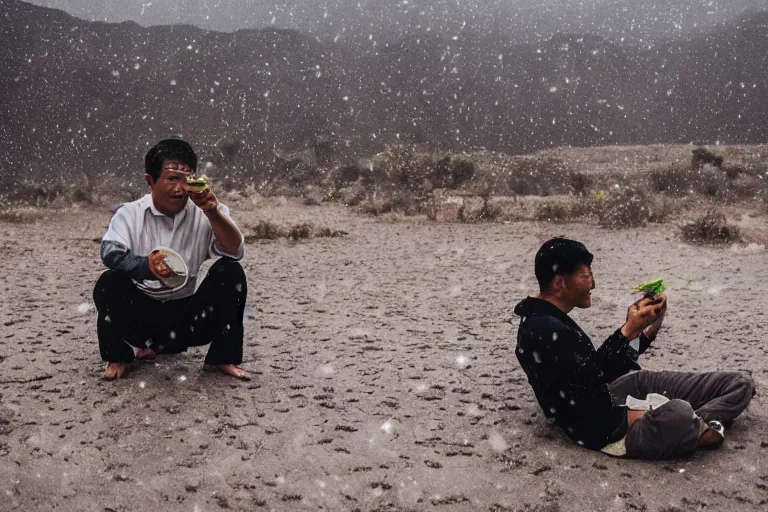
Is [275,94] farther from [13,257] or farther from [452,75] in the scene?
[13,257]

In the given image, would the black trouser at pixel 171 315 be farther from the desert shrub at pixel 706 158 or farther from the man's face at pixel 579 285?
the desert shrub at pixel 706 158

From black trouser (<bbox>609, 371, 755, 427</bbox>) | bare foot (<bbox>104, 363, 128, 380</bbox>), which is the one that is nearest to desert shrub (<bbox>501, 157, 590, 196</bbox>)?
black trouser (<bbox>609, 371, 755, 427</bbox>)

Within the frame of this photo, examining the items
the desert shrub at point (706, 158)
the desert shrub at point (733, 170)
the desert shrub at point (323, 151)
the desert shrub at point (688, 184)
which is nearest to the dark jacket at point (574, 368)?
the desert shrub at point (688, 184)

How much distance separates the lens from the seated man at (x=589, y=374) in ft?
9.64

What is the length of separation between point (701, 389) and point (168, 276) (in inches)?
102

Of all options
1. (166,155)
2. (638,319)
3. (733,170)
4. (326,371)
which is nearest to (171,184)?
(166,155)

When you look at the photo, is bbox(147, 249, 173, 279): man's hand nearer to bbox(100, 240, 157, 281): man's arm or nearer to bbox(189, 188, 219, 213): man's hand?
bbox(100, 240, 157, 281): man's arm

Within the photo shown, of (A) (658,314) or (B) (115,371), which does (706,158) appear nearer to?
(A) (658,314)

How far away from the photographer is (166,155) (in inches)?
141

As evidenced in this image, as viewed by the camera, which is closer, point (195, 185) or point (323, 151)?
point (195, 185)

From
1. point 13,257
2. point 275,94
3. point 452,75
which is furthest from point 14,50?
point 13,257

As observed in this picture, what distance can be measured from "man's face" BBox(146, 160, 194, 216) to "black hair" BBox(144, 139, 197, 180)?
2cm

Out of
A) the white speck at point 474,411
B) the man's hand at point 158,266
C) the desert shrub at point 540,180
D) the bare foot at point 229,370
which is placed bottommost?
the white speck at point 474,411

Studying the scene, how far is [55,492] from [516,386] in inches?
94.8
